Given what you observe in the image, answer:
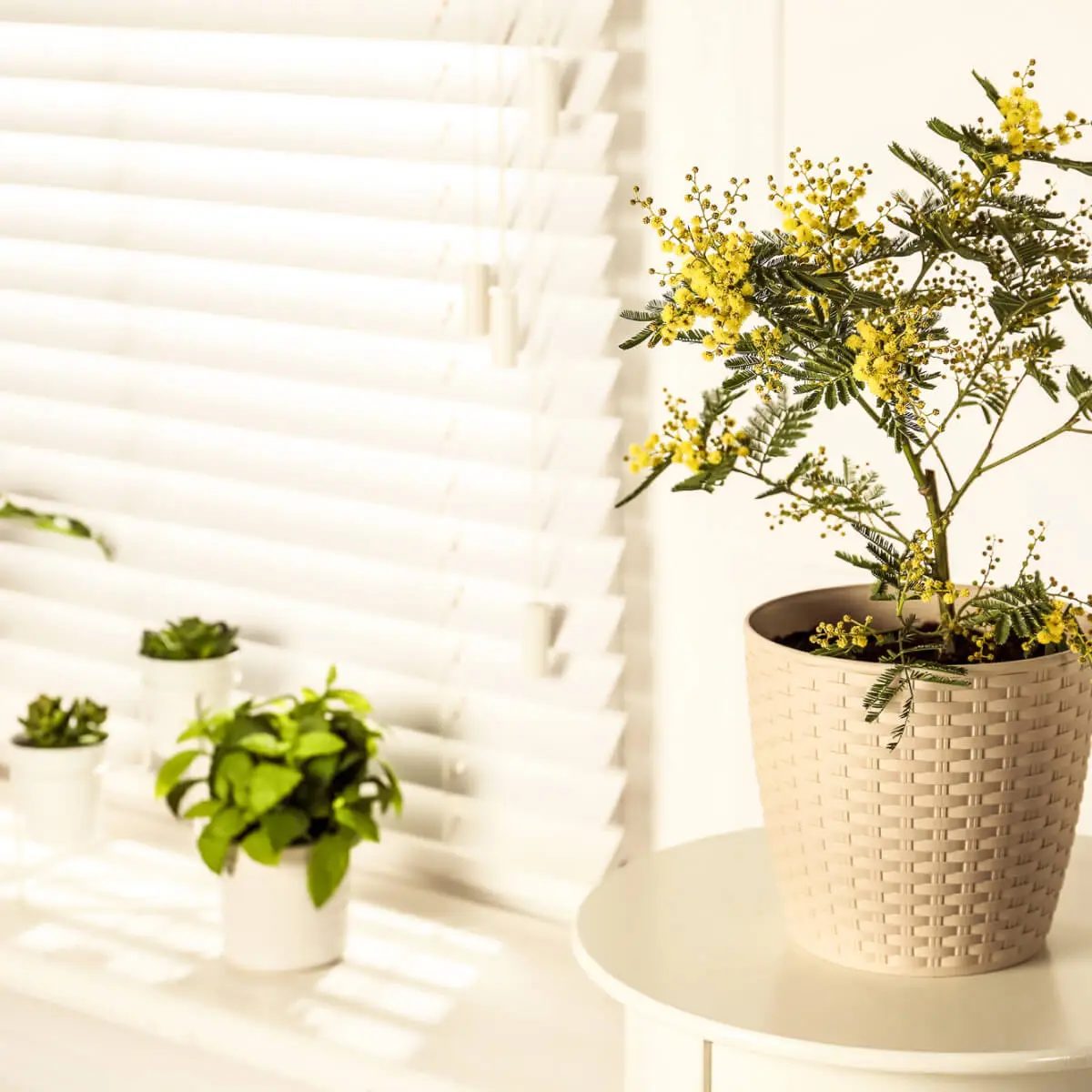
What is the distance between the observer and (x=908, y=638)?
905mm

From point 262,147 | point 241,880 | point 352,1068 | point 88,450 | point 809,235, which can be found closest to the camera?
point 809,235

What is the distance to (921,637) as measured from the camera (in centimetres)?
92

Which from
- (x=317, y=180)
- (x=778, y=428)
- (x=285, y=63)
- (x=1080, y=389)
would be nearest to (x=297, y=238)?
(x=317, y=180)

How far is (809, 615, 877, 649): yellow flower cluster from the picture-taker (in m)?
0.89

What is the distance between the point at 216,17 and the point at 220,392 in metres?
0.39

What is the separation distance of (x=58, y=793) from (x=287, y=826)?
43 centimetres

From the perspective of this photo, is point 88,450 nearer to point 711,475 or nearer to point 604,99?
point 604,99

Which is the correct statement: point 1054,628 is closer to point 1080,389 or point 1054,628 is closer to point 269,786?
point 1080,389

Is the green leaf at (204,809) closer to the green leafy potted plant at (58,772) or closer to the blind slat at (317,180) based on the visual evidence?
the green leafy potted plant at (58,772)

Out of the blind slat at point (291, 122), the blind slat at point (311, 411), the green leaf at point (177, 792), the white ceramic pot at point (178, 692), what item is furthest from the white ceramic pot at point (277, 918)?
the blind slat at point (291, 122)

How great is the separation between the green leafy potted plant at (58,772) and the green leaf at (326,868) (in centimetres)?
42

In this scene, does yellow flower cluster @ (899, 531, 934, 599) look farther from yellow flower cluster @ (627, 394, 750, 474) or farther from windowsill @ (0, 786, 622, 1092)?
windowsill @ (0, 786, 622, 1092)

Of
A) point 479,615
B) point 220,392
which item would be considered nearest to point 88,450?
point 220,392

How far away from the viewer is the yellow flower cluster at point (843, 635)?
89 centimetres
